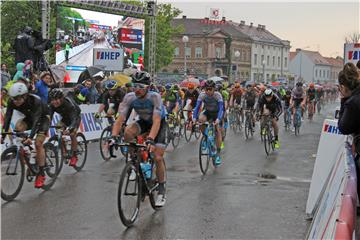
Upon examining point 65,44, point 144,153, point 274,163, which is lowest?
point 274,163

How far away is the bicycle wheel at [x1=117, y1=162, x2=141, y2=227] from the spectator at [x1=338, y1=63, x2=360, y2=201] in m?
2.63

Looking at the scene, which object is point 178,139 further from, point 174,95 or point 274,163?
point 274,163

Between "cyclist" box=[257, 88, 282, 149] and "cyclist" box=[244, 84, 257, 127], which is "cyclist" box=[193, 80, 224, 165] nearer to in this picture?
"cyclist" box=[257, 88, 282, 149]

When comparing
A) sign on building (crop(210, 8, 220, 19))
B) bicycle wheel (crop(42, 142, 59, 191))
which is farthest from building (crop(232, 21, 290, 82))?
bicycle wheel (crop(42, 142, 59, 191))

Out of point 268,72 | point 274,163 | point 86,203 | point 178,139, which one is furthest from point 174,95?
point 268,72

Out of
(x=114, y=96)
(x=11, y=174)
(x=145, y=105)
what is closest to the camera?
(x=145, y=105)

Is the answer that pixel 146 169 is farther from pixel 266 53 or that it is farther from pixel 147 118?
pixel 266 53

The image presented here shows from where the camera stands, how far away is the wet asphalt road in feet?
20.9

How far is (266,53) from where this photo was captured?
125 meters

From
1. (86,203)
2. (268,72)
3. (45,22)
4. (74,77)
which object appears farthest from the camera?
(268,72)

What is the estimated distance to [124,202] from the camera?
21.7 feet

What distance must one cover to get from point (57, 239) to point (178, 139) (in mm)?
10934

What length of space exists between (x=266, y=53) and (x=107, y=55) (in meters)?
107

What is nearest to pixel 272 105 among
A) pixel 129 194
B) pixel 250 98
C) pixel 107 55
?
pixel 250 98
